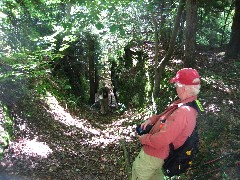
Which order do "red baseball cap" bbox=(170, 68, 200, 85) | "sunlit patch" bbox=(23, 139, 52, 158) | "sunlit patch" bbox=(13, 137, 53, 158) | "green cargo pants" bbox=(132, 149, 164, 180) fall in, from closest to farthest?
"red baseball cap" bbox=(170, 68, 200, 85) → "green cargo pants" bbox=(132, 149, 164, 180) → "sunlit patch" bbox=(13, 137, 53, 158) → "sunlit patch" bbox=(23, 139, 52, 158)

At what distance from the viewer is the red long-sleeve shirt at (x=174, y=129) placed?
11.1 ft

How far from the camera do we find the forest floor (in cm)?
620

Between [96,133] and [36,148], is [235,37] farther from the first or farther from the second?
[36,148]

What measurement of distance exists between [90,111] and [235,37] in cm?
908

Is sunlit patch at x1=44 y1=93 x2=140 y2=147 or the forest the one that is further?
sunlit patch at x1=44 y1=93 x2=140 y2=147

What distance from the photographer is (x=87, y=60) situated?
18.4 meters

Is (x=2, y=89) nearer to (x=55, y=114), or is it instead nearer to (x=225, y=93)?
(x=55, y=114)

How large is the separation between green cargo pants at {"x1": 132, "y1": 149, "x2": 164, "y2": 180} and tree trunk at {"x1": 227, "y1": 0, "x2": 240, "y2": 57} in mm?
9888

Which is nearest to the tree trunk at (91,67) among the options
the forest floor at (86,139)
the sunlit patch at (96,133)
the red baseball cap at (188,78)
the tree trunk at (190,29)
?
the sunlit patch at (96,133)

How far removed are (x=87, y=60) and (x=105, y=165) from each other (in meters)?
11.2

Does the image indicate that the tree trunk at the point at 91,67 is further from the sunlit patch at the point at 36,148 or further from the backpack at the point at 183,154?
the backpack at the point at 183,154

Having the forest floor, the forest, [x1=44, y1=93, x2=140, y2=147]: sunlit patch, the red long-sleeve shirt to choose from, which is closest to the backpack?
the red long-sleeve shirt

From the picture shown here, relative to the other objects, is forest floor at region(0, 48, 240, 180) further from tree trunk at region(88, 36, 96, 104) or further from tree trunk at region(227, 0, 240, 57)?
tree trunk at region(88, 36, 96, 104)

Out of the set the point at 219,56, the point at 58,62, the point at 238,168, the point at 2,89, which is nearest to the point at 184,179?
the point at 238,168
